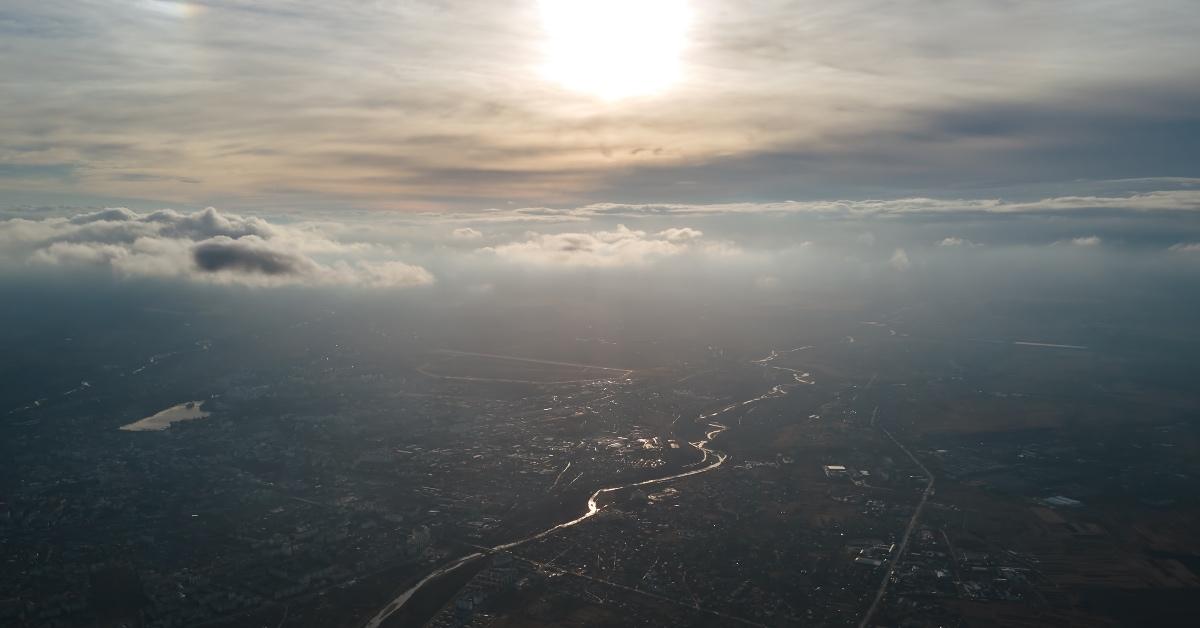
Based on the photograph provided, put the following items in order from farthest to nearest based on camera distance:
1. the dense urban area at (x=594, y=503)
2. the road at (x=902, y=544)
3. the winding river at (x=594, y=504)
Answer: the winding river at (x=594, y=504) → the dense urban area at (x=594, y=503) → the road at (x=902, y=544)

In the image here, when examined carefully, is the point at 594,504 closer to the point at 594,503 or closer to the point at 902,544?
the point at 594,503

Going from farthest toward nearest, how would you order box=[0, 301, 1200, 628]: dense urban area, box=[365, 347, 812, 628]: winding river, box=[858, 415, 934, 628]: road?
box=[365, 347, 812, 628]: winding river
box=[0, 301, 1200, 628]: dense urban area
box=[858, 415, 934, 628]: road

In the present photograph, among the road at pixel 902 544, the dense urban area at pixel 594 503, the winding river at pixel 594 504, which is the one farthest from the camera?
the winding river at pixel 594 504

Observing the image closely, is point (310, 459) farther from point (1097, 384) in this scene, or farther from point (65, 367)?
point (1097, 384)

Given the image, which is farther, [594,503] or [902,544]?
[594,503]

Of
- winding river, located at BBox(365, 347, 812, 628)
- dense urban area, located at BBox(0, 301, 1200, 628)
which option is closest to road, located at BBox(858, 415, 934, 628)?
dense urban area, located at BBox(0, 301, 1200, 628)

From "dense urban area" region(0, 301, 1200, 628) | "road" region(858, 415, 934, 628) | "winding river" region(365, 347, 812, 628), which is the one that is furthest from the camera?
"winding river" region(365, 347, 812, 628)

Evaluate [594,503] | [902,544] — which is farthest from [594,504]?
[902,544]

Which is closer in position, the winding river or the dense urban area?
the dense urban area

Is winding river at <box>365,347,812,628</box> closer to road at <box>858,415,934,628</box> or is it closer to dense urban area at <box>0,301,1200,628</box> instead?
dense urban area at <box>0,301,1200,628</box>

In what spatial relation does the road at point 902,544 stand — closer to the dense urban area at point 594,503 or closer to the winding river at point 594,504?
the dense urban area at point 594,503

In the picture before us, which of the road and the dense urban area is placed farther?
the dense urban area

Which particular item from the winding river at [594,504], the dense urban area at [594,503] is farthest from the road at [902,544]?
the winding river at [594,504]
